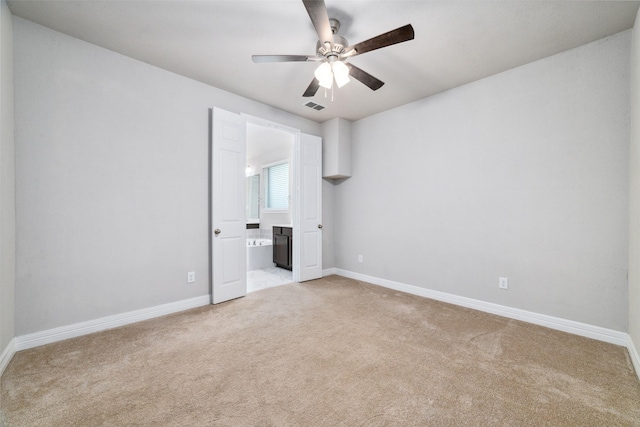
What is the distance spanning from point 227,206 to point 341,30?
228 cm

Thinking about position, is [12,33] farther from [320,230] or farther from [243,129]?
[320,230]

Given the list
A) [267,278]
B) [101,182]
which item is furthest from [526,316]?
[101,182]

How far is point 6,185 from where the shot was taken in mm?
2000

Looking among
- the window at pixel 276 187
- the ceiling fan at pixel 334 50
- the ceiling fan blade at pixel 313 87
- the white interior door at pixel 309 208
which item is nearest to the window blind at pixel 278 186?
the window at pixel 276 187

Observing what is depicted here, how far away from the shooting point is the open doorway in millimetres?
4941

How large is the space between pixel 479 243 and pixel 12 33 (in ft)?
15.6

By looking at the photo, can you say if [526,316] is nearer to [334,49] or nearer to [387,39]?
[387,39]

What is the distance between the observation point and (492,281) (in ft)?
9.96

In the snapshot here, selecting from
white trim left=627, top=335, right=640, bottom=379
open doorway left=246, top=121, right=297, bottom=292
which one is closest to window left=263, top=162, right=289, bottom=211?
open doorway left=246, top=121, right=297, bottom=292

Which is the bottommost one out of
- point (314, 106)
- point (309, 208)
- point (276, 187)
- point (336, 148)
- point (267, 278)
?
point (267, 278)

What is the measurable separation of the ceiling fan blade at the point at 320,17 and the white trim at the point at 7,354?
3097 millimetres

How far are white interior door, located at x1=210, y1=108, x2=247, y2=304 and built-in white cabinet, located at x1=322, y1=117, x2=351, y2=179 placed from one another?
1.53 metres

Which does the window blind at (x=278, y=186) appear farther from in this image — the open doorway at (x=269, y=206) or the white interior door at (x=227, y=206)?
the white interior door at (x=227, y=206)

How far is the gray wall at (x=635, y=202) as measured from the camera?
6.42ft
